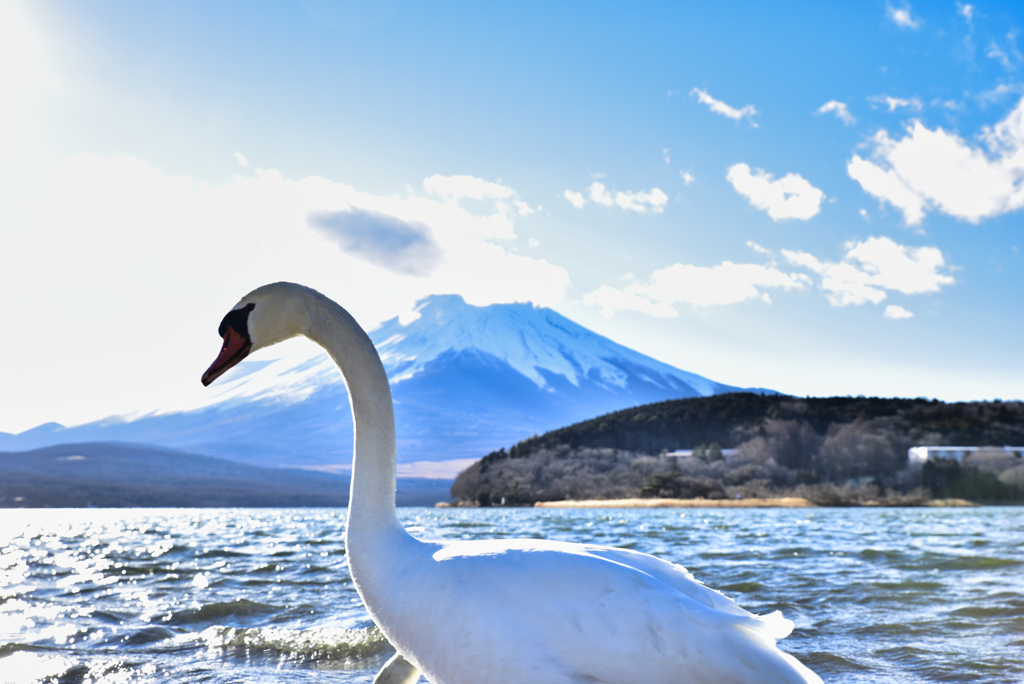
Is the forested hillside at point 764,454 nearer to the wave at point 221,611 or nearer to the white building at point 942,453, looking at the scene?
the white building at point 942,453

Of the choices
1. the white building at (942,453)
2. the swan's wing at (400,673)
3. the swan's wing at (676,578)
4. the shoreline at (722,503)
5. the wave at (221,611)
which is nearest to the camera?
the swan's wing at (676,578)

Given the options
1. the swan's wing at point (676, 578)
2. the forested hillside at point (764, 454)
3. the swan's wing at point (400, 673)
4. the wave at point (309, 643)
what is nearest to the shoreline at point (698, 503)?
the forested hillside at point (764, 454)

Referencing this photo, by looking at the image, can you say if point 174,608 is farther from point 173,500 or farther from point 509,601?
point 173,500

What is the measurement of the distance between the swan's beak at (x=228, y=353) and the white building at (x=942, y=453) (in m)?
107

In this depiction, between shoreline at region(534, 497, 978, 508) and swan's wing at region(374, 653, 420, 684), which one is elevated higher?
swan's wing at region(374, 653, 420, 684)

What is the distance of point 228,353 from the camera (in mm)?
3309

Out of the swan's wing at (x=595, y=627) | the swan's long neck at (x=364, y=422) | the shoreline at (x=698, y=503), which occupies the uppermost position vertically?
the swan's long neck at (x=364, y=422)

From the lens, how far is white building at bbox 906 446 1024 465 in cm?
9625

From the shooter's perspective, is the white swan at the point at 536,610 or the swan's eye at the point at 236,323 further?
the swan's eye at the point at 236,323

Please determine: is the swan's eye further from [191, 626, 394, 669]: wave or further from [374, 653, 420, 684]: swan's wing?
[191, 626, 394, 669]: wave

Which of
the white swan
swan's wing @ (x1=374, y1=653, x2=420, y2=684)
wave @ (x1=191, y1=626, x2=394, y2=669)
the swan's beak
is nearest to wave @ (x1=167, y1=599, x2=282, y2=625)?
wave @ (x1=191, y1=626, x2=394, y2=669)

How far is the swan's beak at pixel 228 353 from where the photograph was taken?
328 cm

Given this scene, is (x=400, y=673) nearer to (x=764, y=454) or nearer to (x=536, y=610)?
(x=536, y=610)

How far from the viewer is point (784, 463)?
360 feet
